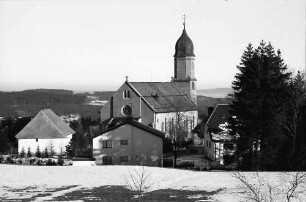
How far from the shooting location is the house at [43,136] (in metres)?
57.3

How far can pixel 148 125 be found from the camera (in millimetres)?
64875

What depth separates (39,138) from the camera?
2263 inches

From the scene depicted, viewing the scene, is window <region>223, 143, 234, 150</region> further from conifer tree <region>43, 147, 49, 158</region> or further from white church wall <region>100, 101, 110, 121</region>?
white church wall <region>100, 101, 110, 121</region>

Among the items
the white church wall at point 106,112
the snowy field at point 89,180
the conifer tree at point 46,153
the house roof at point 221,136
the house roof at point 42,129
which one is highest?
the white church wall at point 106,112

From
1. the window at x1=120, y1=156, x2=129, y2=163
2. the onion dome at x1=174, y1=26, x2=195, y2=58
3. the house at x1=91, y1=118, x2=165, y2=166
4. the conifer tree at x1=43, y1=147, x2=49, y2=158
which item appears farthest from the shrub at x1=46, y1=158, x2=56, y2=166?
the onion dome at x1=174, y1=26, x2=195, y2=58

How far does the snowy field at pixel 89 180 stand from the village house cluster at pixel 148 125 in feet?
28.9

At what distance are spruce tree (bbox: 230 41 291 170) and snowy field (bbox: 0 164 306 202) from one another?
4170 millimetres

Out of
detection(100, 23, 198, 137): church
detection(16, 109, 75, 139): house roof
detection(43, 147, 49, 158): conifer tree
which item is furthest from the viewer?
detection(100, 23, 198, 137): church

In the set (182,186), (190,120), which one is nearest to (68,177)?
(182,186)

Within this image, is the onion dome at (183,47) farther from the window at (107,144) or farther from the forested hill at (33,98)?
the forested hill at (33,98)

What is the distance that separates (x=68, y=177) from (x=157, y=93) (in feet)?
138

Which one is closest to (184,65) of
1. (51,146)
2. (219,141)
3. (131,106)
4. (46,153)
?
(131,106)

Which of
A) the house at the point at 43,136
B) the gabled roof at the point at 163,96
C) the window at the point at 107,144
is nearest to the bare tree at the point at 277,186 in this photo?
the window at the point at 107,144

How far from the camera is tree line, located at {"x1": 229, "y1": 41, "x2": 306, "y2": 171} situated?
3250cm
